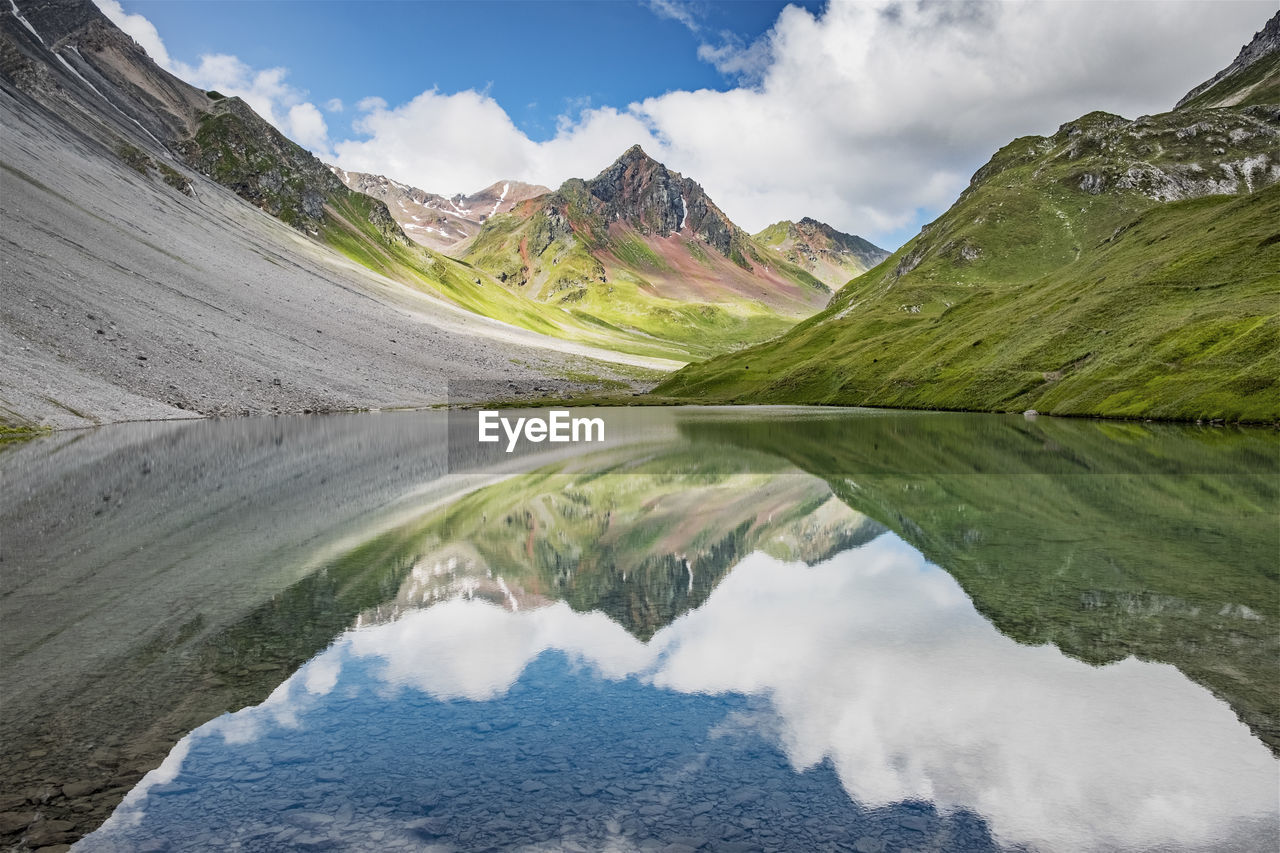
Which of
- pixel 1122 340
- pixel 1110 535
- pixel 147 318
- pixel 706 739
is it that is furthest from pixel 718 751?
pixel 147 318

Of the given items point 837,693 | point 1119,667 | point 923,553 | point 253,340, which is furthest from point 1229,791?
point 253,340

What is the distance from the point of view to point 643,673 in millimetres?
16156

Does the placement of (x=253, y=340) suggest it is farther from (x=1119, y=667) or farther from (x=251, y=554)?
(x=1119, y=667)

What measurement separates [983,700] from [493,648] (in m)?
11.0

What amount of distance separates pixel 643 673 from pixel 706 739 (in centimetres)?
350

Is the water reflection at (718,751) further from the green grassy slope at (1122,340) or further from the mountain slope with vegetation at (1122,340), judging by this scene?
the mountain slope with vegetation at (1122,340)

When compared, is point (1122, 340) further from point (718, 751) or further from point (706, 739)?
point (718, 751)

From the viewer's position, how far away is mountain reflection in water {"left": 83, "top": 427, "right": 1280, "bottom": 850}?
397 inches

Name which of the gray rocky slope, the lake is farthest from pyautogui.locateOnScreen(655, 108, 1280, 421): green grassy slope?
the gray rocky slope

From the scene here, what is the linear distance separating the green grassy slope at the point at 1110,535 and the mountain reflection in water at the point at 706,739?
1348 millimetres

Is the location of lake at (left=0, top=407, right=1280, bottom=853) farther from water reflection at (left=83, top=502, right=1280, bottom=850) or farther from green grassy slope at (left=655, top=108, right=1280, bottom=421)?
green grassy slope at (left=655, top=108, right=1280, bottom=421)

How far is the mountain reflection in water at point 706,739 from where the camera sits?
10086 millimetres

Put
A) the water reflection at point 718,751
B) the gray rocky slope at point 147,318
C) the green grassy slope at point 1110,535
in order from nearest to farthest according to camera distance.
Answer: the water reflection at point 718,751 < the green grassy slope at point 1110,535 < the gray rocky slope at point 147,318

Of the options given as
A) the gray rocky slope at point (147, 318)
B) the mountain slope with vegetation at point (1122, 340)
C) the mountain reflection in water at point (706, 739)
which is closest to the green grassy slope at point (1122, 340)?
the mountain slope with vegetation at point (1122, 340)
